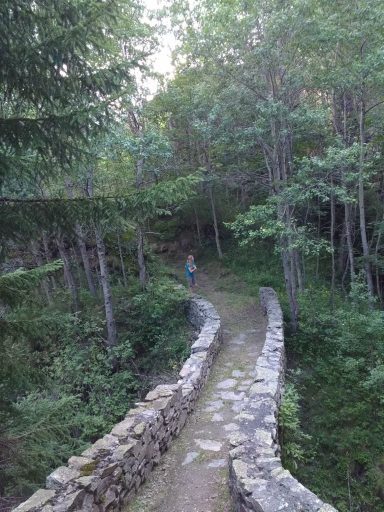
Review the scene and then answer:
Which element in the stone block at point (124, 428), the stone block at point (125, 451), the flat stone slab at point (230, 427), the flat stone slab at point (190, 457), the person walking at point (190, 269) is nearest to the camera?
the stone block at point (125, 451)

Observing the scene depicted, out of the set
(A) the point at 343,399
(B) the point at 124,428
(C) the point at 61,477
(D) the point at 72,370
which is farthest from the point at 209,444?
(D) the point at 72,370

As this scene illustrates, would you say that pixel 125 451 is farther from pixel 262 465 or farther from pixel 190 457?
pixel 262 465

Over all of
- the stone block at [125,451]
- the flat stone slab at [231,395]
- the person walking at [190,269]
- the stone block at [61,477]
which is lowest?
the flat stone slab at [231,395]

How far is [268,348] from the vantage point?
8.46 m

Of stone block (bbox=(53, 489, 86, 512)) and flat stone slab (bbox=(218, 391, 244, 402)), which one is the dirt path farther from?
stone block (bbox=(53, 489, 86, 512))

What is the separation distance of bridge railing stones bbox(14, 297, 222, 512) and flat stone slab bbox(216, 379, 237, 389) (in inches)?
25.8

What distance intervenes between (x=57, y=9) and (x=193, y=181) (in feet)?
9.44

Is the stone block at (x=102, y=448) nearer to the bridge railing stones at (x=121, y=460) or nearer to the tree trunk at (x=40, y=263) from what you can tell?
the bridge railing stones at (x=121, y=460)

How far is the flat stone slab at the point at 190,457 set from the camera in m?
5.44

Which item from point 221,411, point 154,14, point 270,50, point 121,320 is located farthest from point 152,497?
point 154,14

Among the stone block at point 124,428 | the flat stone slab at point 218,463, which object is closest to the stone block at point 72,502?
the stone block at point 124,428

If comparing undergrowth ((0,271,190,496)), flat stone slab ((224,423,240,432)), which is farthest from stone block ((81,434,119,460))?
flat stone slab ((224,423,240,432))

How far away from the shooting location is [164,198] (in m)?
5.25

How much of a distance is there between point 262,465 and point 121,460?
64.3 inches
